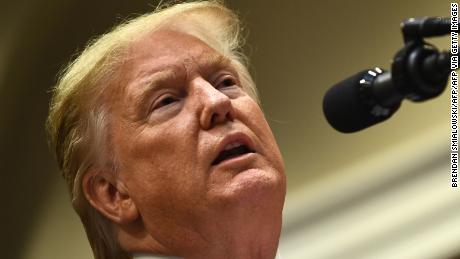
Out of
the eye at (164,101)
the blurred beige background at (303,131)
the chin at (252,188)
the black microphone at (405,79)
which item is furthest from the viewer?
the blurred beige background at (303,131)

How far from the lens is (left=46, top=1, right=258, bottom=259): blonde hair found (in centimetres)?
130

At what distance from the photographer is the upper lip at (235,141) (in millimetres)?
1169

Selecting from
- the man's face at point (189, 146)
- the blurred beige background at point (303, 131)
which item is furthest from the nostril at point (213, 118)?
the blurred beige background at point (303, 131)

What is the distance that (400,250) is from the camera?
1.92 m

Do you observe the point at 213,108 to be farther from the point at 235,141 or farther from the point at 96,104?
the point at 96,104

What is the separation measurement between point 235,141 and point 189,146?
0.20ft

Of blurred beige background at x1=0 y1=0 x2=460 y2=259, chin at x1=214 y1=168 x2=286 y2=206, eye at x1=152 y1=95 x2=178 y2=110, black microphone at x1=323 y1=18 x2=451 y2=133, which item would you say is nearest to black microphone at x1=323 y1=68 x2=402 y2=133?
black microphone at x1=323 y1=18 x2=451 y2=133

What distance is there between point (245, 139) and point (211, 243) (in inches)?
5.7

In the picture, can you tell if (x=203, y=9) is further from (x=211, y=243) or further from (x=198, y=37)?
(x=211, y=243)

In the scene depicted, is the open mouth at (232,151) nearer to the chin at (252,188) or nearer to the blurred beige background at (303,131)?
the chin at (252,188)

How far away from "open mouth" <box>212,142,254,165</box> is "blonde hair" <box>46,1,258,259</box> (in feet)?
0.62

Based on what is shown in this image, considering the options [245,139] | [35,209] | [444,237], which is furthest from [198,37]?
[35,209]

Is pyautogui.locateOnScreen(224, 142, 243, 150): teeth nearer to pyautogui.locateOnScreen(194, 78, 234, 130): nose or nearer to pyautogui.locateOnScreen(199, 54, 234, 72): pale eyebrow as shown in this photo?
pyautogui.locateOnScreen(194, 78, 234, 130): nose

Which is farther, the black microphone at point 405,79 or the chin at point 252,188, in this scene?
the chin at point 252,188
